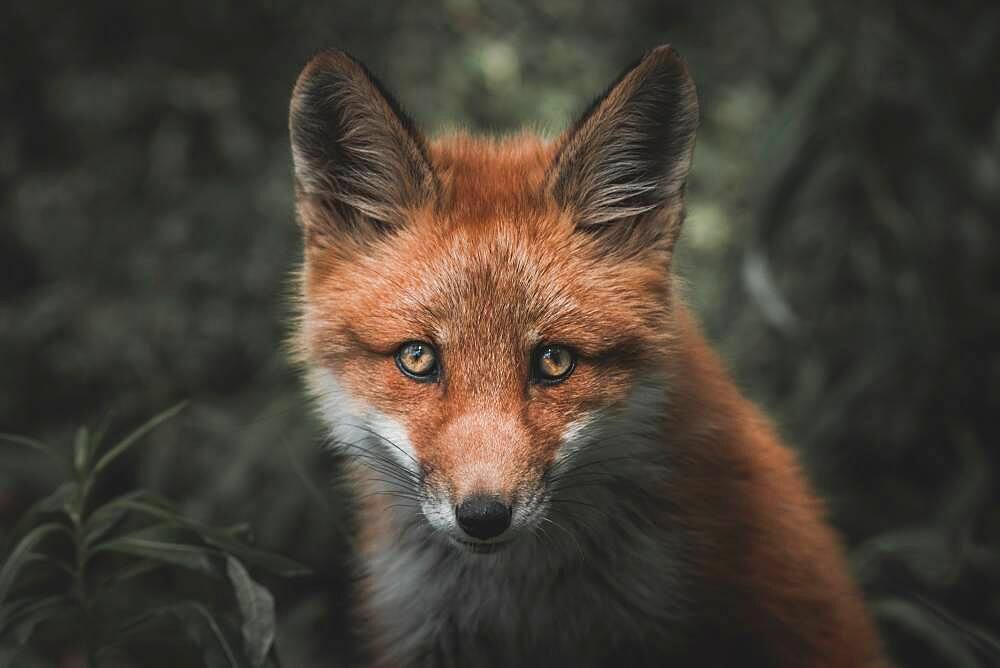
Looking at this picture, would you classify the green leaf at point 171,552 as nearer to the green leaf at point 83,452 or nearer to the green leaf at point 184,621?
the green leaf at point 184,621

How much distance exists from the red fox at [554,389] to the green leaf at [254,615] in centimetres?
41

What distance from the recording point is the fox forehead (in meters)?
2.41

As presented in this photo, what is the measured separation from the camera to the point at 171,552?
2559 mm

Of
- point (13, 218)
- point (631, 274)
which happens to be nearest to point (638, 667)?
point (631, 274)

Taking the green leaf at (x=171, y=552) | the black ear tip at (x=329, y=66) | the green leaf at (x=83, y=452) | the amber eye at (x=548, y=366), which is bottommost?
the green leaf at (x=171, y=552)

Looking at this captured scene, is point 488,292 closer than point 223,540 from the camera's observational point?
Yes

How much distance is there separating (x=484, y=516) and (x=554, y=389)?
423mm

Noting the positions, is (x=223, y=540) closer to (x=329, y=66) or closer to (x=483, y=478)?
(x=483, y=478)

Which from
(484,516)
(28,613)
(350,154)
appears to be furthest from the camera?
(350,154)

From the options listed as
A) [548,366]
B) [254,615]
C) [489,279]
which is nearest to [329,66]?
[489,279]

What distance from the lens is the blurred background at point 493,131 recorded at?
4.10 metres

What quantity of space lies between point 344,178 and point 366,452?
2.46ft

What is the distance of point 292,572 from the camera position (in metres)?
2.60

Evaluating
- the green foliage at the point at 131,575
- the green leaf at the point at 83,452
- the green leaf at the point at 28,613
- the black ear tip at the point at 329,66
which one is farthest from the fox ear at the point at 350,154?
the green leaf at the point at 28,613
